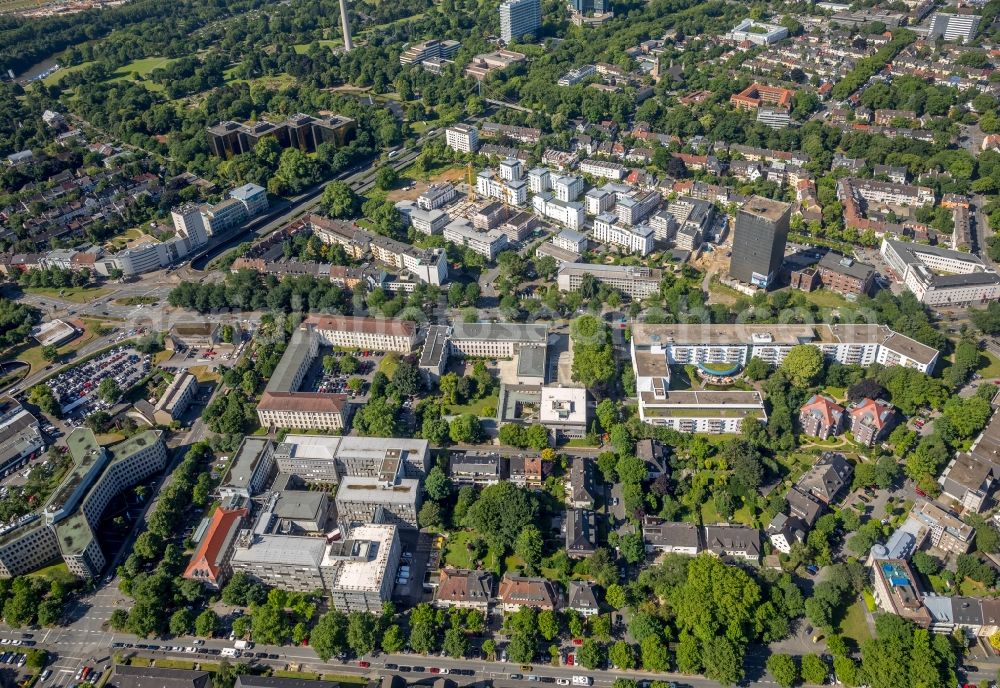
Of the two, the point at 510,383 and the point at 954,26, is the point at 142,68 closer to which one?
the point at 510,383

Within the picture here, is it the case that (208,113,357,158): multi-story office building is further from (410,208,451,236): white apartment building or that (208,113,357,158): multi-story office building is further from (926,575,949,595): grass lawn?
(926,575,949,595): grass lawn

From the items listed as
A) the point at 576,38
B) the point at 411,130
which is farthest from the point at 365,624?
the point at 576,38

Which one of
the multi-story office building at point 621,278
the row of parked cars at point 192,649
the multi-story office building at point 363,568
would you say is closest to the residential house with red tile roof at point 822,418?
the multi-story office building at point 621,278

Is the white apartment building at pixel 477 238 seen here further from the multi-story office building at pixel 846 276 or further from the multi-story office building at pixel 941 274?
the multi-story office building at pixel 941 274

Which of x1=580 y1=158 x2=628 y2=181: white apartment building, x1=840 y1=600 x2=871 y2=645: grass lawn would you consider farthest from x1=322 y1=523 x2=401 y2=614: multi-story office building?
x1=580 y1=158 x2=628 y2=181: white apartment building

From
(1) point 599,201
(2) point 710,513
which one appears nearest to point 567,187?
(1) point 599,201

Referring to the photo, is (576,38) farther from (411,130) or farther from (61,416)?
(61,416)
